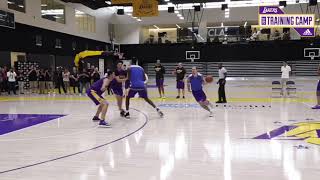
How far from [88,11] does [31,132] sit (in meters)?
26.6

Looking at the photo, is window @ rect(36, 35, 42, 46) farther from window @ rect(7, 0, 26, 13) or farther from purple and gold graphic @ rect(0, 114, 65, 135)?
purple and gold graphic @ rect(0, 114, 65, 135)

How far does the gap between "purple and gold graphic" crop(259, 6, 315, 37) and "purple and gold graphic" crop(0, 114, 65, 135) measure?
10.5m

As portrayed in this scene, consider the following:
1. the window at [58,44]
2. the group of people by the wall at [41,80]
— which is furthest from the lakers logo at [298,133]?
the window at [58,44]

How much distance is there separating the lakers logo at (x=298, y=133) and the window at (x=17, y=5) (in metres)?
18.8

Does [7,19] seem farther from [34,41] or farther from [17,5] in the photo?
[34,41]

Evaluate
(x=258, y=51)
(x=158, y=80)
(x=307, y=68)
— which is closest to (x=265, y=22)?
(x=158, y=80)

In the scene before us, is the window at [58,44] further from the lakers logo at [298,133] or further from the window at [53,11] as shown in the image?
the lakers logo at [298,133]

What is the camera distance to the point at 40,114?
12148 millimetres

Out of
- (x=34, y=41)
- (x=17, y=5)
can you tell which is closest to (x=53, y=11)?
(x=34, y=41)

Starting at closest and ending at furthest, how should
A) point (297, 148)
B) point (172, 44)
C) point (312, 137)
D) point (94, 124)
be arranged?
point (297, 148), point (312, 137), point (94, 124), point (172, 44)

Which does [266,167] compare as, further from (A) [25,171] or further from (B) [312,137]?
(A) [25,171]

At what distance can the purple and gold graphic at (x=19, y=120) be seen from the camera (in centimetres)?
945

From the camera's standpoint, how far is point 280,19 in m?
17.5

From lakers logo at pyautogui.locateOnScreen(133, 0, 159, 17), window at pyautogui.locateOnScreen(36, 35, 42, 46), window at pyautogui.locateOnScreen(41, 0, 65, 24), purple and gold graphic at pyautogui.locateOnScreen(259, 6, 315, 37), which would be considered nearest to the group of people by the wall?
window at pyautogui.locateOnScreen(36, 35, 42, 46)
